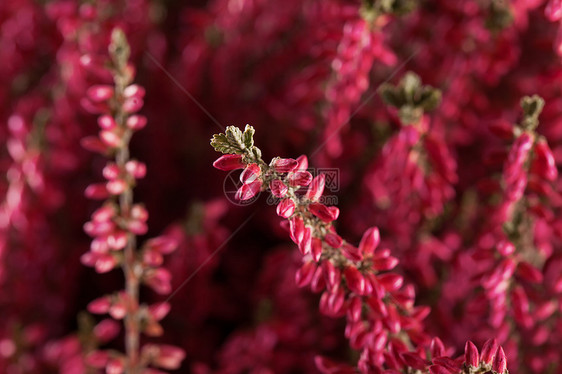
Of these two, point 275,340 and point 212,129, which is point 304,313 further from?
point 212,129

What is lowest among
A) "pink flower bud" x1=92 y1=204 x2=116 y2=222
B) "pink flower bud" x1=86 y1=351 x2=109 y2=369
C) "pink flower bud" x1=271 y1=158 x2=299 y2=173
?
"pink flower bud" x1=271 y1=158 x2=299 y2=173

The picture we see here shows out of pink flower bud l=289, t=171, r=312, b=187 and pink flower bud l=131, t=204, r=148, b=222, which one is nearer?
pink flower bud l=289, t=171, r=312, b=187

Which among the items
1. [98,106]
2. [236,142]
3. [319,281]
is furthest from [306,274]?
[98,106]

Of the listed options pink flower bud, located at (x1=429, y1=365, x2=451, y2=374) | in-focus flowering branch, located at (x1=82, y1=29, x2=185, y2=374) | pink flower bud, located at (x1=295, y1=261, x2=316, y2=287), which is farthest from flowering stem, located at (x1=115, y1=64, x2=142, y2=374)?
pink flower bud, located at (x1=429, y1=365, x2=451, y2=374)

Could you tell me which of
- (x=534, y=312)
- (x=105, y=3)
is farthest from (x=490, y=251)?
(x=105, y=3)

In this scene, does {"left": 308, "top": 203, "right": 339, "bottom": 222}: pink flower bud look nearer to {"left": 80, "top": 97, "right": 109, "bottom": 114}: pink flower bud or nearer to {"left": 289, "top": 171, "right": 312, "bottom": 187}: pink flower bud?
{"left": 289, "top": 171, "right": 312, "bottom": 187}: pink flower bud

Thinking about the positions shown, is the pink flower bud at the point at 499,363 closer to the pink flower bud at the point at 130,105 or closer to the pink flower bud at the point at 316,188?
the pink flower bud at the point at 316,188
